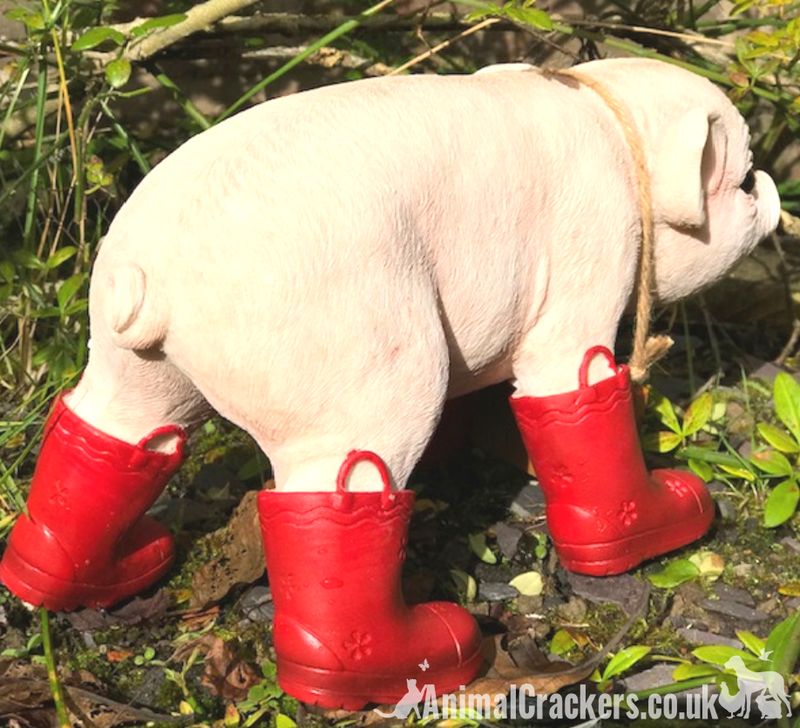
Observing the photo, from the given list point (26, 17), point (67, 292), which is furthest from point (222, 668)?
point (26, 17)

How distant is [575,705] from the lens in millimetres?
1459

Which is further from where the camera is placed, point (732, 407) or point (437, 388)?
point (732, 407)

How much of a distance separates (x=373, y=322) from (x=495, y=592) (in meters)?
0.61

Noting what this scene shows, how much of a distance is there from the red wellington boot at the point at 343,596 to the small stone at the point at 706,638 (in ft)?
1.45

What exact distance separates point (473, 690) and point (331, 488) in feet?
1.25

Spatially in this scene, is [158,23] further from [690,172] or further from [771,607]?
[771,607]

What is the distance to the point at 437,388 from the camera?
4.64 ft

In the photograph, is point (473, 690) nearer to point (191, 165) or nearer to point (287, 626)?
point (287, 626)

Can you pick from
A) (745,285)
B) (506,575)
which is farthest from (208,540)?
(745,285)

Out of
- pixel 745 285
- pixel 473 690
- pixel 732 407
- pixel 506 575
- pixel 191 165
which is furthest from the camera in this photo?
pixel 745 285

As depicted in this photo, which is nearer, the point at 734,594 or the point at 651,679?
the point at 651,679

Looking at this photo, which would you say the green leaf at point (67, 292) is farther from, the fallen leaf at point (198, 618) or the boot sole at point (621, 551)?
the boot sole at point (621, 551)

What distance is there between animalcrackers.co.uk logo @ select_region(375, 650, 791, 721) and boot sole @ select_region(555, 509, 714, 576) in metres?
0.25

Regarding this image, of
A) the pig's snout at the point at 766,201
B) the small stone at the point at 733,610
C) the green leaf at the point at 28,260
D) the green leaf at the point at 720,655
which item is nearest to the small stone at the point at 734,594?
the small stone at the point at 733,610
